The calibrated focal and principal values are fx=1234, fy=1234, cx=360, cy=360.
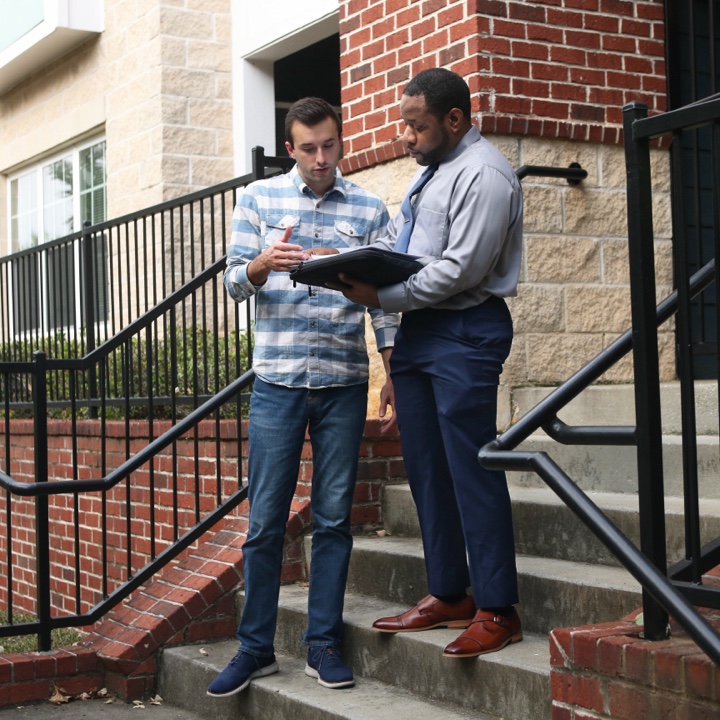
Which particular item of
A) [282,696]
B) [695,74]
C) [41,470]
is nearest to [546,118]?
[695,74]

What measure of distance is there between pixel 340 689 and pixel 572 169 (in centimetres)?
290

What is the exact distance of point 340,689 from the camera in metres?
4.27

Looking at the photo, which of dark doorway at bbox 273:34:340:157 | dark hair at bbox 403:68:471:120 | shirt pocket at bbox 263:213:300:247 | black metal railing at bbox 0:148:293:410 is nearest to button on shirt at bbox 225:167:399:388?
Result: shirt pocket at bbox 263:213:300:247

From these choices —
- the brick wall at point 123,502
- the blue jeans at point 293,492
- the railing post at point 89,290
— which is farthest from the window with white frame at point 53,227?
the blue jeans at point 293,492

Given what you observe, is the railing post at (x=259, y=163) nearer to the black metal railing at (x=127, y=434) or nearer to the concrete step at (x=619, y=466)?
the black metal railing at (x=127, y=434)

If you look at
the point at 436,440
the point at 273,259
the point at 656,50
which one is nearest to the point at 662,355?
the point at 656,50

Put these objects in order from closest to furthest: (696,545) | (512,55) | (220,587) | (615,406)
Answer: (696,545), (220,587), (615,406), (512,55)

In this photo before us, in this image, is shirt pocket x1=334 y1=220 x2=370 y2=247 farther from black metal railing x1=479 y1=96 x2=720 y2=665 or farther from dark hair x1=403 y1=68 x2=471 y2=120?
black metal railing x1=479 y1=96 x2=720 y2=665

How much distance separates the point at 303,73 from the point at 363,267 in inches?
272

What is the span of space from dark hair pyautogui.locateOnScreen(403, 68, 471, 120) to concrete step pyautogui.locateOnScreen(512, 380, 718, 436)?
184 cm

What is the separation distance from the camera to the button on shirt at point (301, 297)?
14.1 ft

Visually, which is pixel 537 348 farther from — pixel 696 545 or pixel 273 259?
pixel 696 545

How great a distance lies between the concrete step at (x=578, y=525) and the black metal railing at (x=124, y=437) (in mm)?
1375

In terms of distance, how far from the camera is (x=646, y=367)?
3027 millimetres
